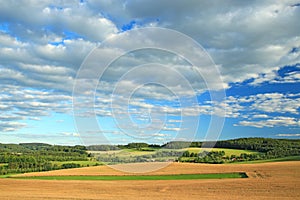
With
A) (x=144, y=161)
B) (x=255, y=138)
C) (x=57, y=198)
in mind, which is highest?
(x=255, y=138)

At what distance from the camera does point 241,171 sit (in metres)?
59.6

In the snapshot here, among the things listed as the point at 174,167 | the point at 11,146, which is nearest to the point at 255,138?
the point at 174,167

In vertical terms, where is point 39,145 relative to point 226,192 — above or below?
above

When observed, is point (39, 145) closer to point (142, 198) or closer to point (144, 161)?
point (144, 161)

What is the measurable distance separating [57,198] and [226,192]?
672 inches

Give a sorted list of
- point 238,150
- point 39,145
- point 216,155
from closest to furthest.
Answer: point 216,155 < point 238,150 < point 39,145

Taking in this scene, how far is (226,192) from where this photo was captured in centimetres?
3434

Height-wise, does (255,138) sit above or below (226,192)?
above

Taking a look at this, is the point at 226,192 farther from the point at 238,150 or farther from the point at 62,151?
the point at 62,151

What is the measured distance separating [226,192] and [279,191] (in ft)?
17.7

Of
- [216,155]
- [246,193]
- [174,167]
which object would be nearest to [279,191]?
[246,193]

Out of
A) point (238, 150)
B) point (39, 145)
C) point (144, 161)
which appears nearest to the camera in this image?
point (144, 161)

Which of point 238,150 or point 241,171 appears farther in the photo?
point 238,150

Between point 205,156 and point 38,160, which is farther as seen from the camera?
point 38,160
